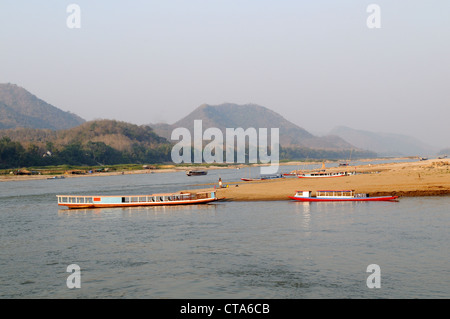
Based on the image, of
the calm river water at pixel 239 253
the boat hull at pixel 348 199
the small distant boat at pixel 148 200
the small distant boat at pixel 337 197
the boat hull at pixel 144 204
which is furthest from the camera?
the small distant boat at pixel 148 200

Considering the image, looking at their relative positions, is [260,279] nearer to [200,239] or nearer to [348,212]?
[200,239]

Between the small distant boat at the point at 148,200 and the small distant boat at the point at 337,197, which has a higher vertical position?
the small distant boat at the point at 337,197

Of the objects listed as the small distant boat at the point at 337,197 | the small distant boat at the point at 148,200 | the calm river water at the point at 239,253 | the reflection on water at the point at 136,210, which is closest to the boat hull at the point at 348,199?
the small distant boat at the point at 337,197

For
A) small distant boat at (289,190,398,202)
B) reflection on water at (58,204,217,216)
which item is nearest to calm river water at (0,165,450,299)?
small distant boat at (289,190,398,202)

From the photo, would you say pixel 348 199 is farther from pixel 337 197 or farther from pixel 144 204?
pixel 144 204

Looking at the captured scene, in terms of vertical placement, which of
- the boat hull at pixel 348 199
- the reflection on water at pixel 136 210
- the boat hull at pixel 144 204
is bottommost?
the reflection on water at pixel 136 210

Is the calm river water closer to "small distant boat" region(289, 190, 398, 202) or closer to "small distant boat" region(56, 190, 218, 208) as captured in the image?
"small distant boat" region(289, 190, 398, 202)

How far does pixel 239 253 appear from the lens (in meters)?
42.7

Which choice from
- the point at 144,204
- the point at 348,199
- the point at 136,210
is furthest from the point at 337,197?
the point at 136,210

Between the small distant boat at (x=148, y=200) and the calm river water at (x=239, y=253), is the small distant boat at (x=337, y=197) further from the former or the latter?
the small distant boat at (x=148, y=200)

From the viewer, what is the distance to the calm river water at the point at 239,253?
32.8 metres

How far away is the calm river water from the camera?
32.8 meters
